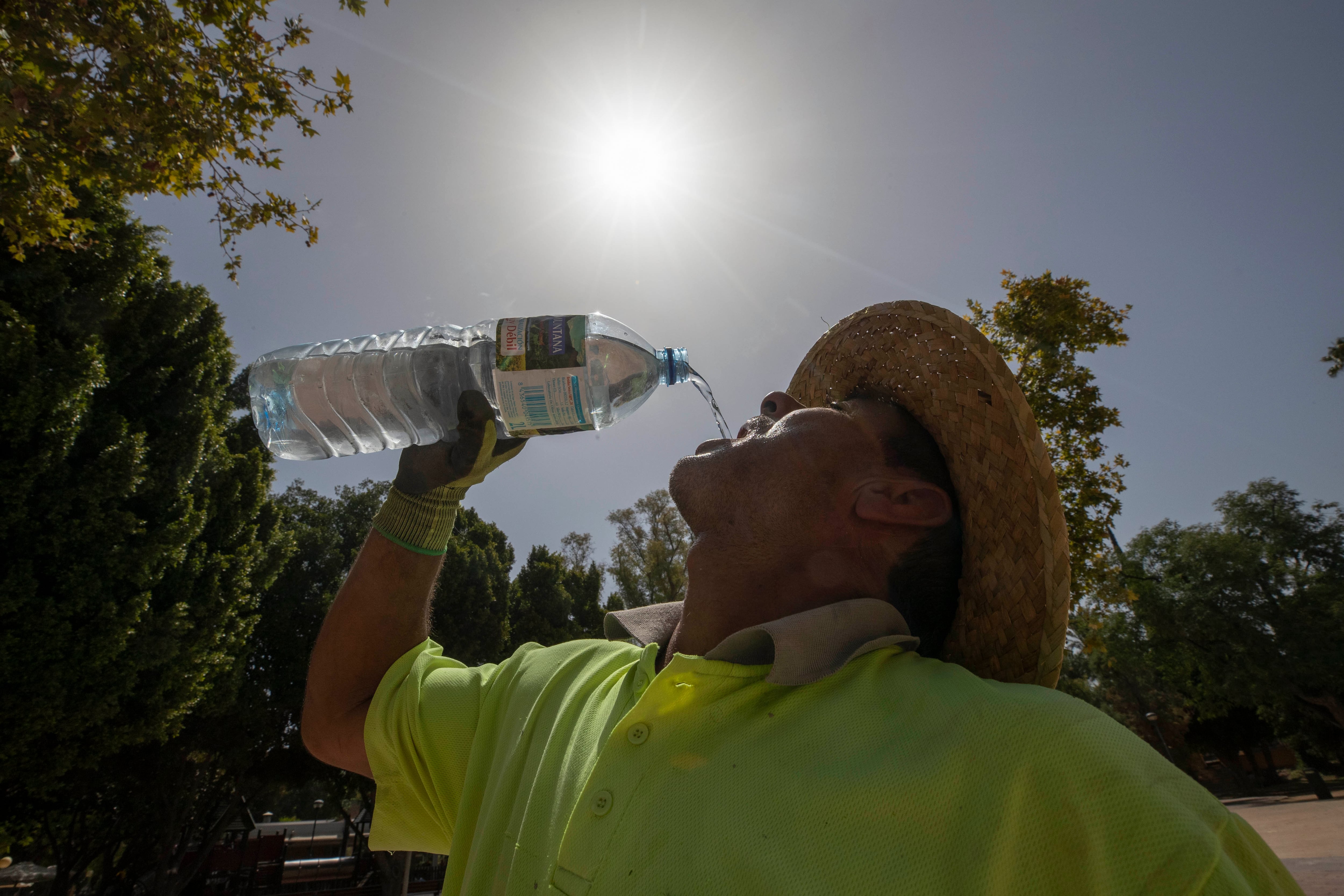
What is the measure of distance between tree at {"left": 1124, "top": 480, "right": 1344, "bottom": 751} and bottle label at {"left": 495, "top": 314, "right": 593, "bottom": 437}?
35750mm

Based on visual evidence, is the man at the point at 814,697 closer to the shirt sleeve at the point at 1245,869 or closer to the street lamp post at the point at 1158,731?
the shirt sleeve at the point at 1245,869

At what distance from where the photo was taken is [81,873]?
14492 millimetres

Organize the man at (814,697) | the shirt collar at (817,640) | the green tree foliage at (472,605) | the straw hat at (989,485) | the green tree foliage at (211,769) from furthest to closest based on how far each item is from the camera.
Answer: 1. the green tree foliage at (472,605)
2. the green tree foliage at (211,769)
3. the straw hat at (989,485)
4. the shirt collar at (817,640)
5. the man at (814,697)

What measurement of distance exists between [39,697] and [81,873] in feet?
40.9

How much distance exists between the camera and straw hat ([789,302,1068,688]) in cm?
160

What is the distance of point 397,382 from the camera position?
3490mm

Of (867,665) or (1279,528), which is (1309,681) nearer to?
(1279,528)

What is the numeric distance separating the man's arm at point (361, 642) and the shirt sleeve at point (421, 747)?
9 cm

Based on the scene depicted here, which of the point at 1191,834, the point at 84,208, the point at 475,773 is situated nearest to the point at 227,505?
the point at 84,208

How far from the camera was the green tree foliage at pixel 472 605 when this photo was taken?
52.8 feet

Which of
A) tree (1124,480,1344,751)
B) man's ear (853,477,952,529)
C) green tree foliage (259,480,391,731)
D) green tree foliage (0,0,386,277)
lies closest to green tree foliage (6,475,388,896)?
green tree foliage (259,480,391,731)

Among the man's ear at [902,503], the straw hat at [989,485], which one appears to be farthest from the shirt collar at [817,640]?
the man's ear at [902,503]

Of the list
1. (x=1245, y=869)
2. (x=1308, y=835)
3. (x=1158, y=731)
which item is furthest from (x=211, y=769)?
(x=1158, y=731)

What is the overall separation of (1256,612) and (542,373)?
40997 mm
